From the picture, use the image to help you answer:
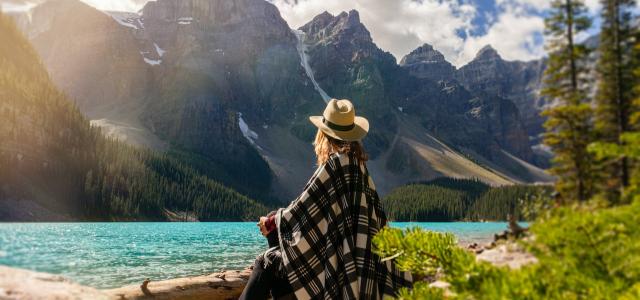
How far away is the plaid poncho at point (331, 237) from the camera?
14.7ft

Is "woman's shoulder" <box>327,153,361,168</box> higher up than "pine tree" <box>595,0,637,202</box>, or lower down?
lower down

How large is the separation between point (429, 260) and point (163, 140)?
202 m

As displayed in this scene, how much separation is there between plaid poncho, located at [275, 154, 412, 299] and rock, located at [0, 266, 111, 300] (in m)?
2.67

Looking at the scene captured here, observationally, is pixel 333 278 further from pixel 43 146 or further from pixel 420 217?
pixel 420 217

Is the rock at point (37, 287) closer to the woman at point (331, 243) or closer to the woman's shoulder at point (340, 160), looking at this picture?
the woman at point (331, 243)

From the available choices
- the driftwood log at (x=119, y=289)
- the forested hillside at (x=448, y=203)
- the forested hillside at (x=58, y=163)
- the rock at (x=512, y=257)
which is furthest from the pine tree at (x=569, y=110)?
the forested hillside at (x=448, y=203)

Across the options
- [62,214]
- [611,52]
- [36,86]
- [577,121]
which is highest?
[36,86]

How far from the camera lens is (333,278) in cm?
449

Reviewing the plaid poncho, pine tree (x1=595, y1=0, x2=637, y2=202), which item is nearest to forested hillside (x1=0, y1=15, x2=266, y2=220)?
pine tree (x1=595, y1=0, x2=637, y2=202)

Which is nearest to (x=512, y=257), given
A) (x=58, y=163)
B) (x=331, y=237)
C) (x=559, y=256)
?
(x=331, y=237)

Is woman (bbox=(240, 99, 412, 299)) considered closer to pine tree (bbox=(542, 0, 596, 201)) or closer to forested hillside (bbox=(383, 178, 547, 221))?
pine tree (bbox=(542, 0, 596, 201))

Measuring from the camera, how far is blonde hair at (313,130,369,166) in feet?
15.5

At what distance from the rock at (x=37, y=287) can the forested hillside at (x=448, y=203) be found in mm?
129854

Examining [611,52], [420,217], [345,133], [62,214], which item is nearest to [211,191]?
[62,214]
